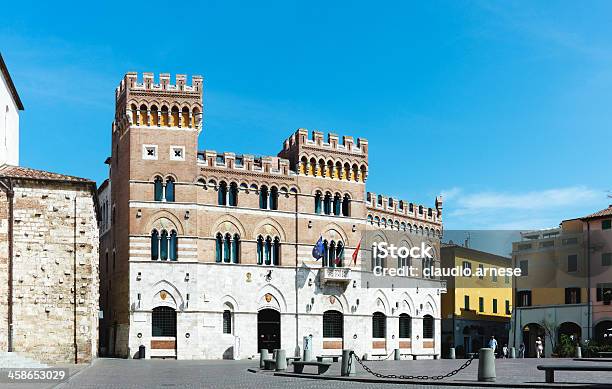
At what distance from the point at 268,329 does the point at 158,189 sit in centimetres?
1057

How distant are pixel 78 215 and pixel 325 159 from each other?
917 inches

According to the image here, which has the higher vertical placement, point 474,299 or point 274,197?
point 274,197

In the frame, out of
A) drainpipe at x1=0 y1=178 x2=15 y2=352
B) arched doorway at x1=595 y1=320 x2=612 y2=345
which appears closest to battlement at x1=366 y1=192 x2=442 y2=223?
arched doorway at x1=595 y1=320 x2=612 y2=345

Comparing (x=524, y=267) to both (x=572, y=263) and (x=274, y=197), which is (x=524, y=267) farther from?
(x=274, y=197)

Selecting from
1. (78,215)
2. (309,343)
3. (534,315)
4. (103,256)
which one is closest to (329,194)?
(309,343)

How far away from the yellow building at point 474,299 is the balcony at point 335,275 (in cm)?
1635

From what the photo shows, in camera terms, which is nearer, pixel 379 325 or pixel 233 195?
pixel 233 195

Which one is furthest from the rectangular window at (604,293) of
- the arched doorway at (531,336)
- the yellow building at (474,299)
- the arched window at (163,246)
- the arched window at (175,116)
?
Result: the arched window at (175,116)

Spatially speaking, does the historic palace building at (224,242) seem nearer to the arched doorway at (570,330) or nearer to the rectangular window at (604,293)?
the arched doorway at (570,330)

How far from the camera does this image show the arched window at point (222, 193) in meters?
51.0

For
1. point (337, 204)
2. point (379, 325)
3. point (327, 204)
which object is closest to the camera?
point (327, 204)

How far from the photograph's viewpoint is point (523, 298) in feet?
211

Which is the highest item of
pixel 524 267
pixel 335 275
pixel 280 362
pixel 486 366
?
pixel 524 267

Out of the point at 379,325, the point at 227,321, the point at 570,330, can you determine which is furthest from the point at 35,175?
the point at 570,330
